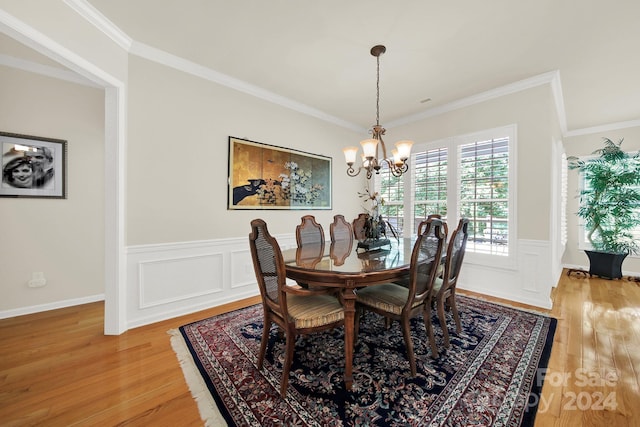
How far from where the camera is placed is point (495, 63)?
2.83m

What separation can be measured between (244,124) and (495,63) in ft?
10.1

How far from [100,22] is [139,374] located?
2914 millimetres

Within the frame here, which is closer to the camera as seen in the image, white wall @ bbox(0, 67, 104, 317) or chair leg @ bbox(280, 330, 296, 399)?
chair leg @ bbox(280, 330, 296, 399)

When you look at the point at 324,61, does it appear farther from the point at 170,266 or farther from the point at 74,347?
the point at 74,347

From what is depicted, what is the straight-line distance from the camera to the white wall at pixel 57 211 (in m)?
2.67

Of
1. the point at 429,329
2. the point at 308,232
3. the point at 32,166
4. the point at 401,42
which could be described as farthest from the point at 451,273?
the point at 32,166

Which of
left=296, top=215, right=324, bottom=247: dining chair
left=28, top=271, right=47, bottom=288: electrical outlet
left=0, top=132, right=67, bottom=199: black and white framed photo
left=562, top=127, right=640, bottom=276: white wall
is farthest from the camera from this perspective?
left=562, top=127, right=640, bottom=276: white wall

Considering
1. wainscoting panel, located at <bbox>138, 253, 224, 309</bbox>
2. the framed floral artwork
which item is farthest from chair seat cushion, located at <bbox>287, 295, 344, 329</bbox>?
the framed floral artwork

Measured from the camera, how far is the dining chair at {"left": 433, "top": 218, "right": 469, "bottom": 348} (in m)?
2.12

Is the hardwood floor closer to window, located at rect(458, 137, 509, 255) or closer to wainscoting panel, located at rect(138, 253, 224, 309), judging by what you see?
wainscoting panel, located at rect(138, 253, 224, 309)

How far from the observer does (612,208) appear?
4.21m

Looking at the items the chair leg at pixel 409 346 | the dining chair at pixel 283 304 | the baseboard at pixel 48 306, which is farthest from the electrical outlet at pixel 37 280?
the chair leg at pixel 409 346

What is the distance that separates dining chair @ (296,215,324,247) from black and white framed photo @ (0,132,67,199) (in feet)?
9.33

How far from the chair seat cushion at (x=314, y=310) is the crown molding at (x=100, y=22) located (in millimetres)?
2858
